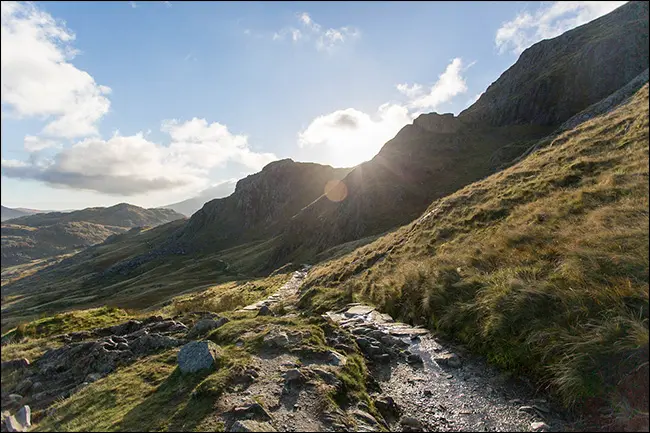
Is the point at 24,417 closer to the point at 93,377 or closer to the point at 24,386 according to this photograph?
the point at 24,386

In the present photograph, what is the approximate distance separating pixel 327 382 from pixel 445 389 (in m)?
3.86

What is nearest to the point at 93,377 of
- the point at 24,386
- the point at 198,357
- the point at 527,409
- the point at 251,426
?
the point at 24,386

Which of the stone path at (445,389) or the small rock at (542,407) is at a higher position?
the small rock at (542,407)

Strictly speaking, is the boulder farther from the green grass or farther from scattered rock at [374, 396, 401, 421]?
scattered rock at [374, 396, 401, 421]

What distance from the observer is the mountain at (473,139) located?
263ft

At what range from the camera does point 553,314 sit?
32.8 feet

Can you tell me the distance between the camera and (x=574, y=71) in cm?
11444

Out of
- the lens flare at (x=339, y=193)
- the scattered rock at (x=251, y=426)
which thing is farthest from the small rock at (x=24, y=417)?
the lens flare at (x=339, y=193)

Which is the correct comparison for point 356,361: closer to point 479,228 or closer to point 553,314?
point 553,314

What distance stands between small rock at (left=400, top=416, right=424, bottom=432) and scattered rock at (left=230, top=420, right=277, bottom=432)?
3696mm

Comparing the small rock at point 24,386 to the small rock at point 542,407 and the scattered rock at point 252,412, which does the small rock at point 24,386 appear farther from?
the small rock at point 542,407

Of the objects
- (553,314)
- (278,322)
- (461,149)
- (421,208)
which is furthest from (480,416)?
(461,149)

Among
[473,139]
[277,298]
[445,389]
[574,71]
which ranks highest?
[574,71]

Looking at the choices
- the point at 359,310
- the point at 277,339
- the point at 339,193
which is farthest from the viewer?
the point at 339,193
